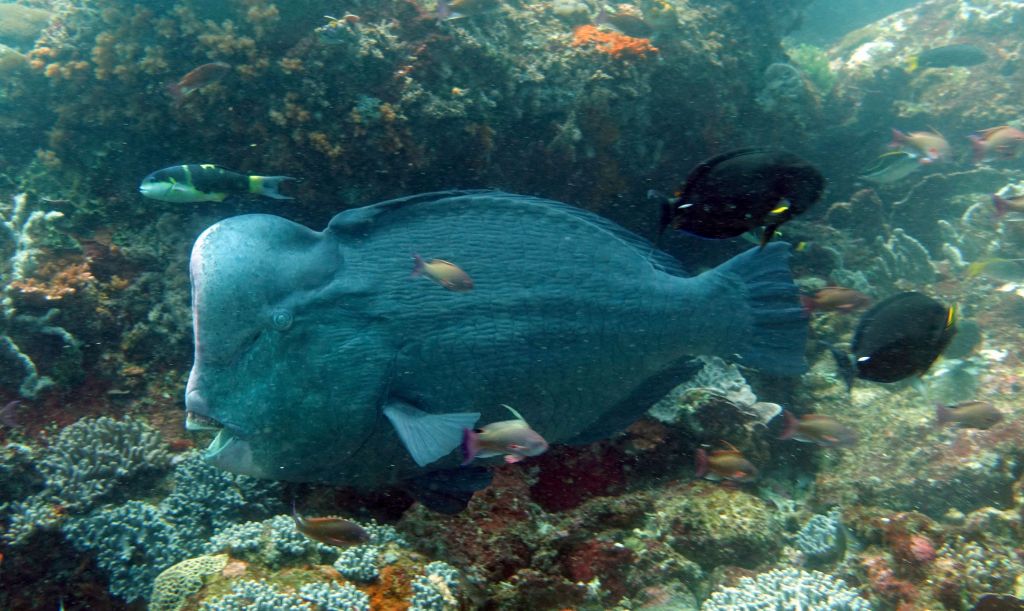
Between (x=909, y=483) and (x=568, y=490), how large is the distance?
263cm

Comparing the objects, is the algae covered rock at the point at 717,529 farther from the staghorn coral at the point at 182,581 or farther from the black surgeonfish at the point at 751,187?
the staghorn coral at the point at 182,581

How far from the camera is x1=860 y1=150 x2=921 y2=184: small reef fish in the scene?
6039mm

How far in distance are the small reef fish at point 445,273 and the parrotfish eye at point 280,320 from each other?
0.68 metres

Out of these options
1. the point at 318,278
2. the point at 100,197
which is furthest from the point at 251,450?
the point at 100,197

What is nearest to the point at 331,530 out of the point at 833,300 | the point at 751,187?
the point at 751,187

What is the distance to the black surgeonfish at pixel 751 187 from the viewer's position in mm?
2699

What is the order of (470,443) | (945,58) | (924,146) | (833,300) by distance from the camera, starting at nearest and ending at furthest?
1. (470,443)
2. (833,300)
3. (924,146)
4. (945,58)

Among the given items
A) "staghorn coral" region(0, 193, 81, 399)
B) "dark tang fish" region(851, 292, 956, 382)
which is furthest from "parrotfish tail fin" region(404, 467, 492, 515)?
"staghorn coral" region(0, 193, 81, 399)

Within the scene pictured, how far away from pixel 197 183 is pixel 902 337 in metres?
4.50

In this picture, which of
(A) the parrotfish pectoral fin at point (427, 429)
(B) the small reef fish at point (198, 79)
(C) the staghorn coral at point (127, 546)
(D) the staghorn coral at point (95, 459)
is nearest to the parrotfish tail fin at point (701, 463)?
(A) the parrotfish pectoral fin at point (427, 429)

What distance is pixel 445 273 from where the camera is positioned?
2850 millimetres

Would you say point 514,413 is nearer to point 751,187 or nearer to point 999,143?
point 751,187

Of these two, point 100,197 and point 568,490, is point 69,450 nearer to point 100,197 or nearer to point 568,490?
point 100,197

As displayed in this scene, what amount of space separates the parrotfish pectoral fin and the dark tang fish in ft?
8.06
